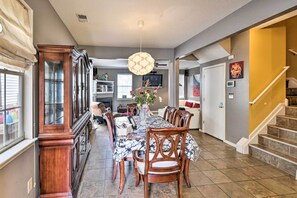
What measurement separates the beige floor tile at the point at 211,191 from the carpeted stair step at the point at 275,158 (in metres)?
1.38

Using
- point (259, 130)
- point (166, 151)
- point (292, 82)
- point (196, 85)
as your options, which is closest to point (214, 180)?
point (166, 151)

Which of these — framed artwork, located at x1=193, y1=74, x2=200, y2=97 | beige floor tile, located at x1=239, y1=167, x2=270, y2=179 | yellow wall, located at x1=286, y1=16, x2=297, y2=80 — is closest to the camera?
beige floor tile, located at x1=239, y1=167, x2=270, y2=179

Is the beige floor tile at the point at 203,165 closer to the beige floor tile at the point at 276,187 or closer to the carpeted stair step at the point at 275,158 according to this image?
the beige floor tile at the point at 276,187

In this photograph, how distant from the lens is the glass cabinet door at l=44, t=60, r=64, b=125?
7.42 ft

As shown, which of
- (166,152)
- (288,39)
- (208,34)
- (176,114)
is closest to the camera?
(166,152)

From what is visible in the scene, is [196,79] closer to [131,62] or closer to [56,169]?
[131,62]

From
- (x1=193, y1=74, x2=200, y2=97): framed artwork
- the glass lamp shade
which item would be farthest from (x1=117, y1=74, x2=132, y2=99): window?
the glass lamp shade

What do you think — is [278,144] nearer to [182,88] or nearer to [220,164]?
[220,164]

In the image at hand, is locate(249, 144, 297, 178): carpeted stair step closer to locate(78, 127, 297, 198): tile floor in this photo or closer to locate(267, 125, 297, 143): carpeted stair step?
locate(78, 127, 297, 198): tile floor

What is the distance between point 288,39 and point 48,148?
18.0 feet

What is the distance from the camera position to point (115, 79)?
31.6 feet

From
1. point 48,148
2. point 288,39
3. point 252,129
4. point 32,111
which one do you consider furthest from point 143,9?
point 288,39

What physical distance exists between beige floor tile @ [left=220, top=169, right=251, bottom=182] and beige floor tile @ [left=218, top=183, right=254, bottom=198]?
204 millimetres

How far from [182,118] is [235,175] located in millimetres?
1211
